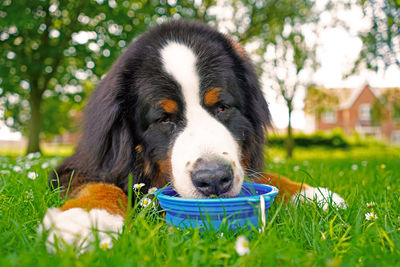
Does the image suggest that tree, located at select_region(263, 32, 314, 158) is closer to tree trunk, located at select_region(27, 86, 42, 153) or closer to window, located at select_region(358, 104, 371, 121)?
tree trunk, located at select_region(27, 86, 42, 153)

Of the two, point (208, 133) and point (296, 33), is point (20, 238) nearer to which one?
point (208, 133)

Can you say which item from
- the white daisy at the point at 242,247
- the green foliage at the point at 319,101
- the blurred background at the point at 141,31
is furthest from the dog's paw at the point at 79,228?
the green foliage at the point at 319,101

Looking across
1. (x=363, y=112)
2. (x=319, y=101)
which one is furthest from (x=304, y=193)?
(x=363, y=112)

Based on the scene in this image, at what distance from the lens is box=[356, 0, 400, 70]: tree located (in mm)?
6977

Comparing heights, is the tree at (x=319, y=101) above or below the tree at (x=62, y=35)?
below

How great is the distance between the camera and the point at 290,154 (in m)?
17.4

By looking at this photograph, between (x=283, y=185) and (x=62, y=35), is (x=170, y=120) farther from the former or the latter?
(x=62, y=35)

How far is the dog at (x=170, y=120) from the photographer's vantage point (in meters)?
2.45

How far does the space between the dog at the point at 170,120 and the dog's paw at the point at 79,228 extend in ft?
0.74

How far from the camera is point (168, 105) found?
268 centimetres

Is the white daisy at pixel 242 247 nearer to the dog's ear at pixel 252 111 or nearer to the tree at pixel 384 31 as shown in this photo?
the dog's ear at pixel 252 111

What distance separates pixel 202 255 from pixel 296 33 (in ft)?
51.1

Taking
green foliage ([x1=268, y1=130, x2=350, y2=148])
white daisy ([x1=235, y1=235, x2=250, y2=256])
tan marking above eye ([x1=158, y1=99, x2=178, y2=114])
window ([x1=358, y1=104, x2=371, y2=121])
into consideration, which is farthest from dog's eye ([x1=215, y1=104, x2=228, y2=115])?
window ([x1=358, y1=104, x2=371, y2=121])

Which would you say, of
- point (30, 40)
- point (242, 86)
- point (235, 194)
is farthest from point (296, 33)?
point (235, 194)
